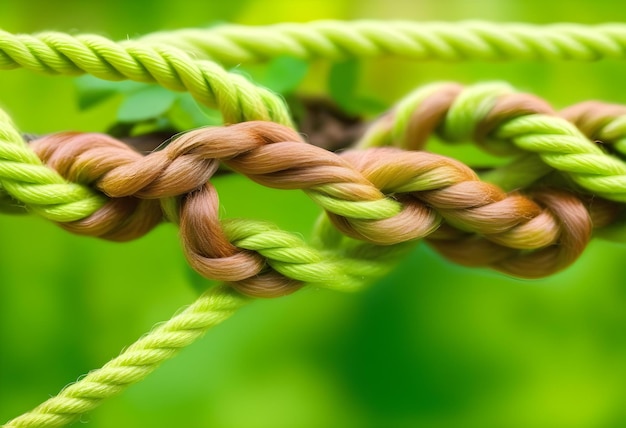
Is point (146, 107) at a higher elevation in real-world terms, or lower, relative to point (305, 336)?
higher

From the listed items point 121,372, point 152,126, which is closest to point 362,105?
point 152,126

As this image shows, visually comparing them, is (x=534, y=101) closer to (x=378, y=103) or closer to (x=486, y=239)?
(x=486, y=239)

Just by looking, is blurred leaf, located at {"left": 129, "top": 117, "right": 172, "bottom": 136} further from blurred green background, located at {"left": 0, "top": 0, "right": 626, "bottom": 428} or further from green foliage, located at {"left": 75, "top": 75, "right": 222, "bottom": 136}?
blurred green background, located at {"left": 0, "top": 0, "right": 626, "bottom": 428}

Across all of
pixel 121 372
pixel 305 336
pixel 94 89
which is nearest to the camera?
pixel 121 372

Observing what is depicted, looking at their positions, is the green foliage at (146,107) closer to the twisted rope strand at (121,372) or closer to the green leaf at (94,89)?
the green leaf at (94,89)

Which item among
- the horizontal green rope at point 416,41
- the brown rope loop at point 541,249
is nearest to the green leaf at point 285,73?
the horizontal green rope at point 416,41

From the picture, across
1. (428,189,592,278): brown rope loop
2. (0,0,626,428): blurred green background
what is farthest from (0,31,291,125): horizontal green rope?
(0,0,626,428): blurred green background

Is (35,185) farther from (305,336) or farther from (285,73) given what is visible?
(305,336)
